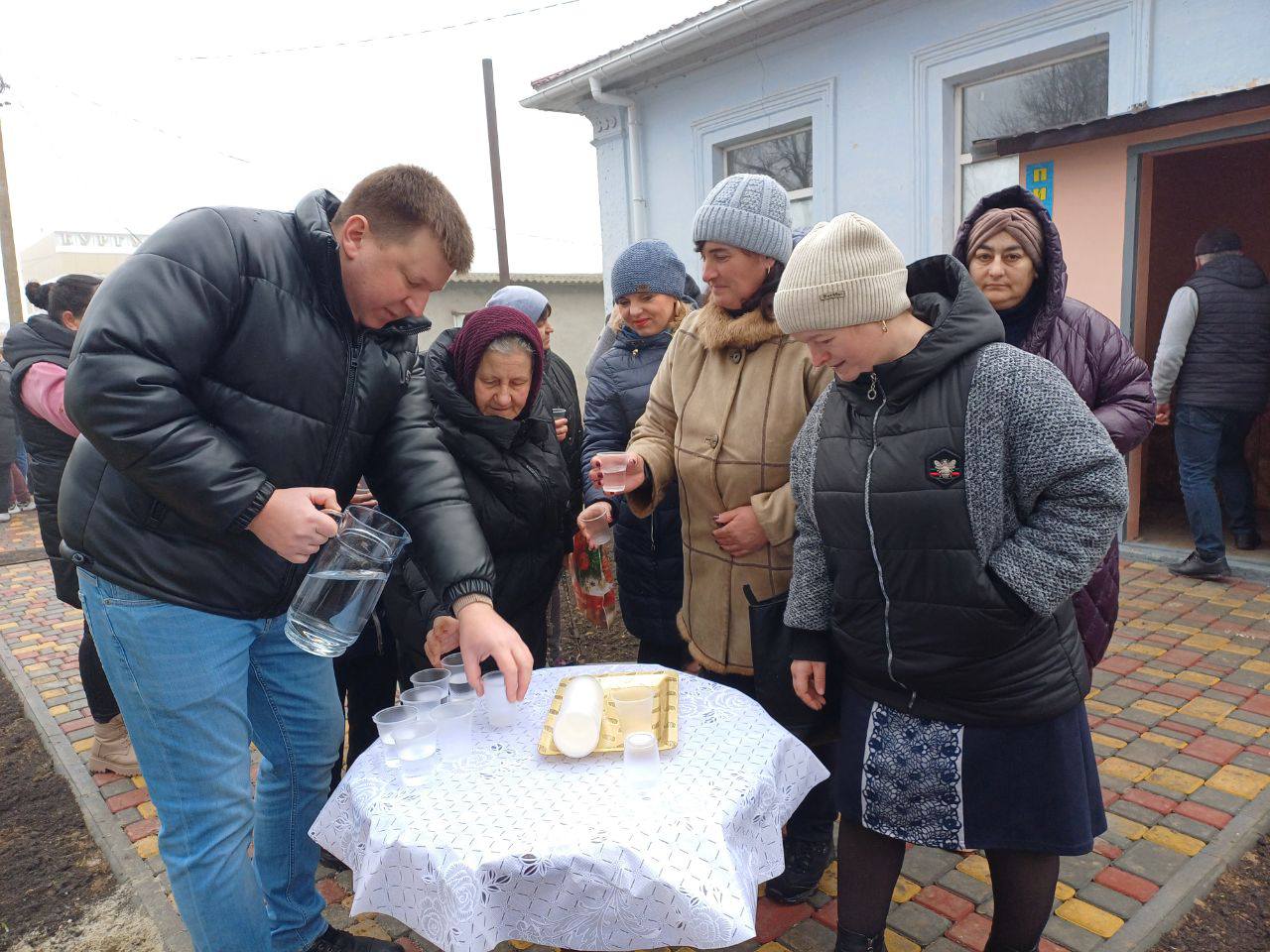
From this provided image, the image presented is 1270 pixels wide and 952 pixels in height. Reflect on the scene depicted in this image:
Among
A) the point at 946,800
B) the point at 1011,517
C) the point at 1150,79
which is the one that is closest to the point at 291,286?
the point at 1011,517

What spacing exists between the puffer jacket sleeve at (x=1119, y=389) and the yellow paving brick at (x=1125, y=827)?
1.33 m

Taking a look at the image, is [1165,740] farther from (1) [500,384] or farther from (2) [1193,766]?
(1) [500,384]

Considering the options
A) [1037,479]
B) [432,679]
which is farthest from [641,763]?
[1037,479]

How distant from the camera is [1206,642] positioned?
4.52m

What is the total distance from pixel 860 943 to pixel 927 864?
769 millimetres

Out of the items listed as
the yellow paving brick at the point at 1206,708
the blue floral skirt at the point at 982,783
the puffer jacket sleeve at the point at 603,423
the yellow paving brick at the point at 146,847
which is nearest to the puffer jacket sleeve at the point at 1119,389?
the blue floral skirt at the point at 982,783

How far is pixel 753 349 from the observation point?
100 inches

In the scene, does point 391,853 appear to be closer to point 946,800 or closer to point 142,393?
point 142,393

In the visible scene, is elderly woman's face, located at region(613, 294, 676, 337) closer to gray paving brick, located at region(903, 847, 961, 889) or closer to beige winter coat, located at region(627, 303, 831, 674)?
beige winter coat, located at region(627, 303, 831, 674)

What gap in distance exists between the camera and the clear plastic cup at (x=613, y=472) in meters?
2.61

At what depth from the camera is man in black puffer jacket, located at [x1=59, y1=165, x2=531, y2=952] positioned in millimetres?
1679

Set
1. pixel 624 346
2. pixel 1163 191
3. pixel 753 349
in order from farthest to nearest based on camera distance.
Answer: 1. pixel 1163 191
2. pixel 624 346
3. pixel 753 349

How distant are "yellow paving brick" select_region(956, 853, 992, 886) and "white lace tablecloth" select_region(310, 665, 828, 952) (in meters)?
1.30

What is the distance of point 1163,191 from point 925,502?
7.46m
